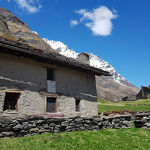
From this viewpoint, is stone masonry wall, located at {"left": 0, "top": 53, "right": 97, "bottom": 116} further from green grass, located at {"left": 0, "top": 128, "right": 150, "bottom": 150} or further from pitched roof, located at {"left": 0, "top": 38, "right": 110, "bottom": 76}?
green grass, located at {"left": 0, "top": 128, "right": 150, "bottom": 150}

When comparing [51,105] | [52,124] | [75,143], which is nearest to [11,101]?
[51,105]

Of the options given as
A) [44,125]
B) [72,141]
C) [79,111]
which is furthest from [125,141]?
[79,111]

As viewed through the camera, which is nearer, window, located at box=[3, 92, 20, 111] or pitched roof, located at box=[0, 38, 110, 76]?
pitched roof, located at box=[0, 38, 110, 76]

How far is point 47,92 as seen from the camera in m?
10.6

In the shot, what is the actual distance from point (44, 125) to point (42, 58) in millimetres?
4379

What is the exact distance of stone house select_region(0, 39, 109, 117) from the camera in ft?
29.5

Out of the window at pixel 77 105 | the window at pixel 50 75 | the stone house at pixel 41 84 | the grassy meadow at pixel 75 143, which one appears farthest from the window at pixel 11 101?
the window at pixel 77 105

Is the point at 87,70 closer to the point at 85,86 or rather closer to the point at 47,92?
the point at 85,86

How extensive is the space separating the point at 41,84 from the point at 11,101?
2169 millimetres

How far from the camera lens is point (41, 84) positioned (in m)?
10.5

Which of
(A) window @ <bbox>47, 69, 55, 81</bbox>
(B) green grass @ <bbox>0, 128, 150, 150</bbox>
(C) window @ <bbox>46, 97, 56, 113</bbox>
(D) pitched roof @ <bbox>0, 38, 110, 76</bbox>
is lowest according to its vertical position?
(B) green grass @ <bbox>0, 128, 150, 150</bbox>

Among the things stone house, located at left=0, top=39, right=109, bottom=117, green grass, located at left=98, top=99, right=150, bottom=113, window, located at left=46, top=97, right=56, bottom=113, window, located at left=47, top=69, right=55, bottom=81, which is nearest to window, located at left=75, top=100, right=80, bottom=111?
stone house, located at left=0, top=39, right=109, bottom=117

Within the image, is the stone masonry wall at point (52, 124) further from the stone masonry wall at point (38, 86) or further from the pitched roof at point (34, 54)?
the pitched roof at point (34, 54)

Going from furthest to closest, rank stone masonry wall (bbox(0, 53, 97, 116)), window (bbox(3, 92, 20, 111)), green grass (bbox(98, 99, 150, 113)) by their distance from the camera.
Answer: green grass (bbox(98, 99, 150, 113))
stone masonry wall (bbox(0, 53, 97, 116))
window (bbox(3, 92, 20, 111))
